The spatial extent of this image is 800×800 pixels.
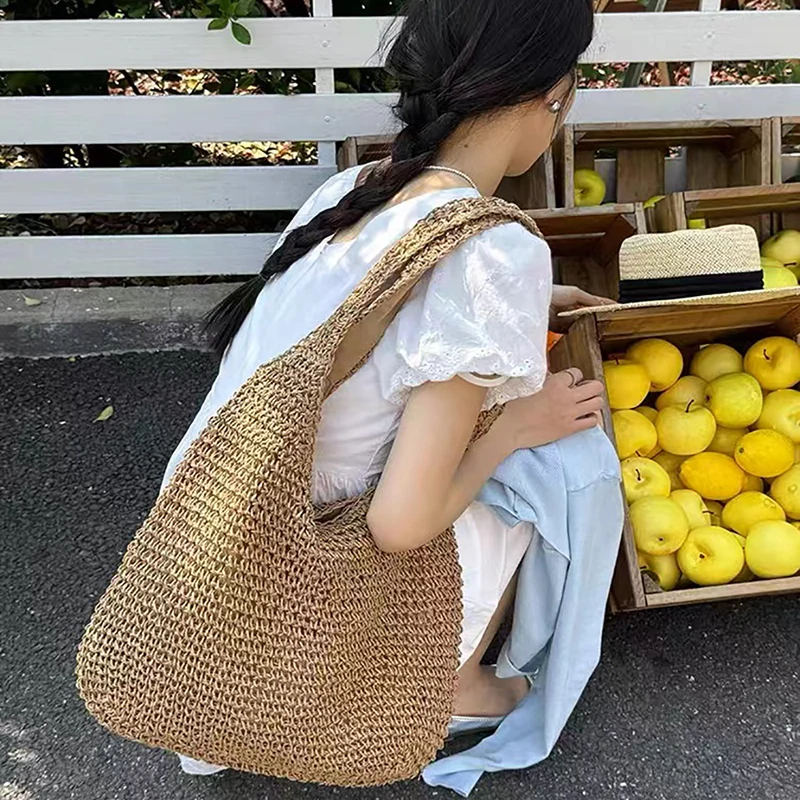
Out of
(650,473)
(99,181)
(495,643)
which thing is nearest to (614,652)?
(495,643)

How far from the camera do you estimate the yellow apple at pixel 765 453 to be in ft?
6.22

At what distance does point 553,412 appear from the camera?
1.54 m

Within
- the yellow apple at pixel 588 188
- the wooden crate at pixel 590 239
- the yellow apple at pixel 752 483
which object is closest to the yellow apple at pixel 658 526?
the yellow apple at pixel 752 483

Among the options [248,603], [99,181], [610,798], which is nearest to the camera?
[248,603]

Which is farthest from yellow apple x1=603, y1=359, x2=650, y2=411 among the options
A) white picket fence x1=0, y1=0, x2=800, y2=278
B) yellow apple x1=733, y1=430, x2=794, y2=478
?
white picket fence x1=0, y1=0, x2=800, y2=278

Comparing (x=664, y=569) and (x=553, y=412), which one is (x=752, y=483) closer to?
(x=664, y=569)

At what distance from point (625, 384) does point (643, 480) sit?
8.2 inches

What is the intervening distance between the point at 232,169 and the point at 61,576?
1.26 m

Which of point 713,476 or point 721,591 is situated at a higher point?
point 713,476

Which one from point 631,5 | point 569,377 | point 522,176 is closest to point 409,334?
point 569,377

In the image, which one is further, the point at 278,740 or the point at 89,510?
the point at 89,510

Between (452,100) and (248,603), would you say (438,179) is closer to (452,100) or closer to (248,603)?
(452,100)

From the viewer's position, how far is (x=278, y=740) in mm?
1340

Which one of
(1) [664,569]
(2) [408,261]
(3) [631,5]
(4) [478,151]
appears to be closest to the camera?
(2) [408,261]
